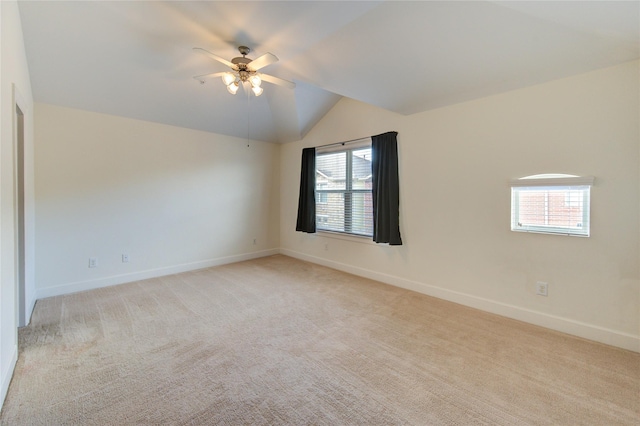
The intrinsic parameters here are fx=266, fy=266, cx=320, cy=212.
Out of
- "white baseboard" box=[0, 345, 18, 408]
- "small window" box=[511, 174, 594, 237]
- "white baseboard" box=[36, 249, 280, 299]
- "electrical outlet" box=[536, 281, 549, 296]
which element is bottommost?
"white baseboard" box=[0, 345, 18, 408]

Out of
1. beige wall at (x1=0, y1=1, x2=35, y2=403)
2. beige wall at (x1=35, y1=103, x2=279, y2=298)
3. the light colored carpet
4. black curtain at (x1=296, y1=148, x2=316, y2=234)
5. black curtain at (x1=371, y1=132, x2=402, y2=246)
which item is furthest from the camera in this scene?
black curtain at (x1=296, y1=148, x2=316, y2=234)

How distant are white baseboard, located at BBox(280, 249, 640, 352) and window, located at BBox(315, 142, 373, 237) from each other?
0.85 meters

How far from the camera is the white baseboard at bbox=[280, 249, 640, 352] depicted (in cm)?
232

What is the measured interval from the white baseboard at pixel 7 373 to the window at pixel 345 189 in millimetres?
3827

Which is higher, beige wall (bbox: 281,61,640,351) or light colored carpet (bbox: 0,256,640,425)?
beige wall (bbox: 281,61,640,351)

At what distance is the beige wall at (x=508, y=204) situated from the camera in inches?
90.3

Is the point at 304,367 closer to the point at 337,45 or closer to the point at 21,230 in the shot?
the point at 337,45

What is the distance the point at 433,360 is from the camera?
6.90ft

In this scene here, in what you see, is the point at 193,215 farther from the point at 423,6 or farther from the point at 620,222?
the point at 620,222

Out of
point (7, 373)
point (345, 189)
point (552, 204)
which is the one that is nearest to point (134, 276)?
point (7, 373)

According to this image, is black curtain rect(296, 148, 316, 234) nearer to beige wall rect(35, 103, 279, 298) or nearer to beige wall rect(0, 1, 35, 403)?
beige wall rect(35, 103, 279, 298)

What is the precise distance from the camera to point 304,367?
2.01 metres

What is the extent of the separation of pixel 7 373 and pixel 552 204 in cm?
461

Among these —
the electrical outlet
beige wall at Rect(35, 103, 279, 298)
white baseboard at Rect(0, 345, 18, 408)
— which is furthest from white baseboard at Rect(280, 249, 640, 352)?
white baseboard at Rect(0, 345, 18, 408)
